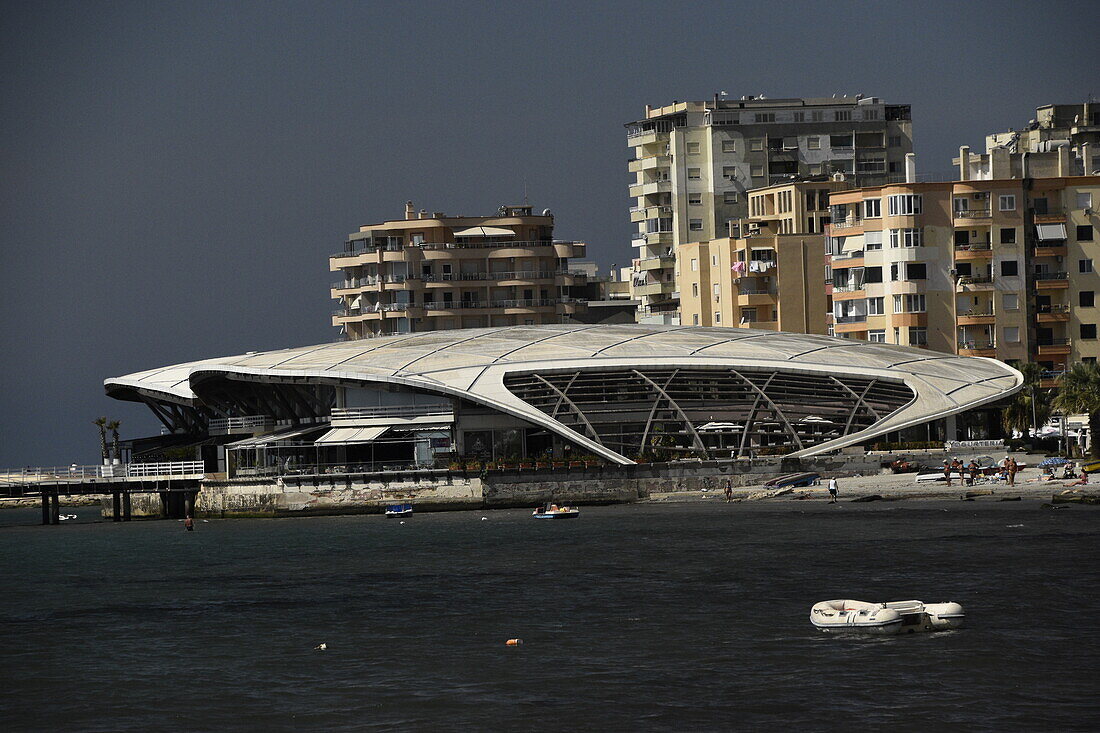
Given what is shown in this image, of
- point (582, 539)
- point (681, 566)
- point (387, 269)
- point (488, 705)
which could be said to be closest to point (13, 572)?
point (582, 539)

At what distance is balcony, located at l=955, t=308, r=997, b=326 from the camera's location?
125m

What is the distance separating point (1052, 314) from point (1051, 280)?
2.31 m

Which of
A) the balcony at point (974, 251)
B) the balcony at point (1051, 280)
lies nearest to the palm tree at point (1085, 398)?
the balcony at point (974, 251)

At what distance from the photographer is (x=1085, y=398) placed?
100 metres

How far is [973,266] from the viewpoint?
125m

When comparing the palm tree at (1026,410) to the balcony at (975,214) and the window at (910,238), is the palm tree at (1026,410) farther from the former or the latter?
the balcony at (975,214)

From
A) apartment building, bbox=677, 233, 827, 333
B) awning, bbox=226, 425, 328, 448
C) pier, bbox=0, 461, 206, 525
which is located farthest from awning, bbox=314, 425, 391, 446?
apartment building, bbox=677, 233, 827, 333

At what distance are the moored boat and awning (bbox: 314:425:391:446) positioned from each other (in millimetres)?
5496

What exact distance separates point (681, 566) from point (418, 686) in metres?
24.6

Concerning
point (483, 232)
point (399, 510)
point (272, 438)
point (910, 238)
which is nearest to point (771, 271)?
point (910, 238)

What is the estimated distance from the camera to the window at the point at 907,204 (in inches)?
4845

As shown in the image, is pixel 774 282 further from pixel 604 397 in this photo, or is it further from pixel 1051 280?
Result: pixel 604 397

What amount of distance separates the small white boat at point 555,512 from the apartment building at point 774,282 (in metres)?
52.7

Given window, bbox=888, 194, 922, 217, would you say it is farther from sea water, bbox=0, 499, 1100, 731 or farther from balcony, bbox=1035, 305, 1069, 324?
sea water, bbox=0, 499, 1100, 731
